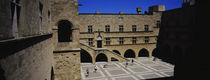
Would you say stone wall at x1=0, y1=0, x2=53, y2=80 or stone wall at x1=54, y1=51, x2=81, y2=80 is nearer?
stone wall at x1=0, y1=0, x2=53, y2=80

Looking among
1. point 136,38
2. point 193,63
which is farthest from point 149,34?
point 193,63

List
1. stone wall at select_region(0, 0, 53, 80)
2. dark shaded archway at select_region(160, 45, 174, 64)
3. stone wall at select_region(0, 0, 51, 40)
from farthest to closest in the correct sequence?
dark shaded archway at select_region(160, 45, 174, 64) < stone wall at select_region(0, 0, 51, 40) < stone wall at select_region(0, 0, 53, 80)

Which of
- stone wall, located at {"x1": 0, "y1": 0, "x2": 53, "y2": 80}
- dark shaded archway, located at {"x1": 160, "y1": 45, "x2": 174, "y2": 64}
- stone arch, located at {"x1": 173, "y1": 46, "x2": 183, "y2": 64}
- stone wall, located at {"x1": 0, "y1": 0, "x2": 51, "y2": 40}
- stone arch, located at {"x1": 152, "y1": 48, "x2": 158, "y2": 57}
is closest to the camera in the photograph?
stone wall, located at {"x1": 0, "y1": 0, "x2": 53, "y2": 80}

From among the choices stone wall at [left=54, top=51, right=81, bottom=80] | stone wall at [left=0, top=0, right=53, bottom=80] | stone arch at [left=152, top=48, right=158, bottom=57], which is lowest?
stone arch at [left=152, top=48, right=158, bottom=57]

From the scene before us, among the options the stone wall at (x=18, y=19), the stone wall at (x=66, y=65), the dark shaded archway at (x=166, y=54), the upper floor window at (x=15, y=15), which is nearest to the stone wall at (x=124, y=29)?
the dark shaded archway at (x=166, y=54)

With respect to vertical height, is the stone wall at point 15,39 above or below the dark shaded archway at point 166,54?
above

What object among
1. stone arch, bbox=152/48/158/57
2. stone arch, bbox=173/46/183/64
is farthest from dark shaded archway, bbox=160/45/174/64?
stone arch, bbox=173/46/183/64

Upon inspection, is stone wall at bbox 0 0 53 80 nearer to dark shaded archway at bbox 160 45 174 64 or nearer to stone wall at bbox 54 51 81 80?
stone wall at bbox 54 51 81 80

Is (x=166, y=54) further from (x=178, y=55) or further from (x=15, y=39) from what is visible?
(x=15, y=39)

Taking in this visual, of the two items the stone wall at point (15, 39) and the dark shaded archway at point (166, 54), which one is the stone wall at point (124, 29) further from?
the stone wall at point (15, 39)

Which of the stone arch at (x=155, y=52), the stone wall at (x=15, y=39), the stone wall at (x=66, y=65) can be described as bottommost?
the stone arch at (x=155, y=52)

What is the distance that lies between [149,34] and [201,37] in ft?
88.8

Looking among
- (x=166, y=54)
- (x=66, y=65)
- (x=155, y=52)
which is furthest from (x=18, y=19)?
(x=155, y=52)

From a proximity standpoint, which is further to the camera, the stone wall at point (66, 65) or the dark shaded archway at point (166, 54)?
the dark shaded archway at point (166, 54)
